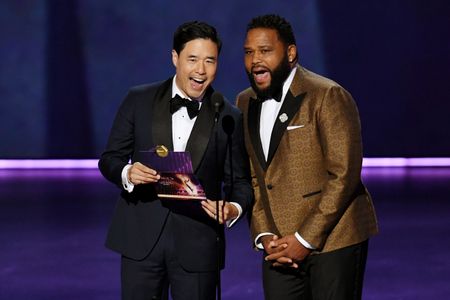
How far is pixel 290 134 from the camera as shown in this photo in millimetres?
2943

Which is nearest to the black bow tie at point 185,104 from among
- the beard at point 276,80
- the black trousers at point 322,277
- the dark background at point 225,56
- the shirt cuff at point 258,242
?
the beard at point 276,80

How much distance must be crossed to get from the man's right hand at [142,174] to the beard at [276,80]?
0.49 m

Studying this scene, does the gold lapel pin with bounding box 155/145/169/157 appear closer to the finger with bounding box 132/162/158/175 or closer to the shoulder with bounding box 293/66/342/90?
the finger with bounding box 132/162/158/175

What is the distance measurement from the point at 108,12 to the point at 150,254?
326 inches

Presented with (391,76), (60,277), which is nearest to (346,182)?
(60,277)

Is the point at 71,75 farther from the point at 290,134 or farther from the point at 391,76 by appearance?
the point at 290,134

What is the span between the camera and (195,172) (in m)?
2.91

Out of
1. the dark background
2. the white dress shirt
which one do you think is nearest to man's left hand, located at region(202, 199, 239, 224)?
the white dress shirt

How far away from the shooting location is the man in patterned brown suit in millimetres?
2887

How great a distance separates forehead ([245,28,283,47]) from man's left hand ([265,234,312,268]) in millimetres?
654

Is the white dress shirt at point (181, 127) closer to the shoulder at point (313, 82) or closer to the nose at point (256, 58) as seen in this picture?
the nose at point (256, 58)

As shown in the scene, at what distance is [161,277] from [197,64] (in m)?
0.72

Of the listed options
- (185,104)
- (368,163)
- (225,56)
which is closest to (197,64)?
(185,104)

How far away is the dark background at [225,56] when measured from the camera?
A: 10.8 metres
